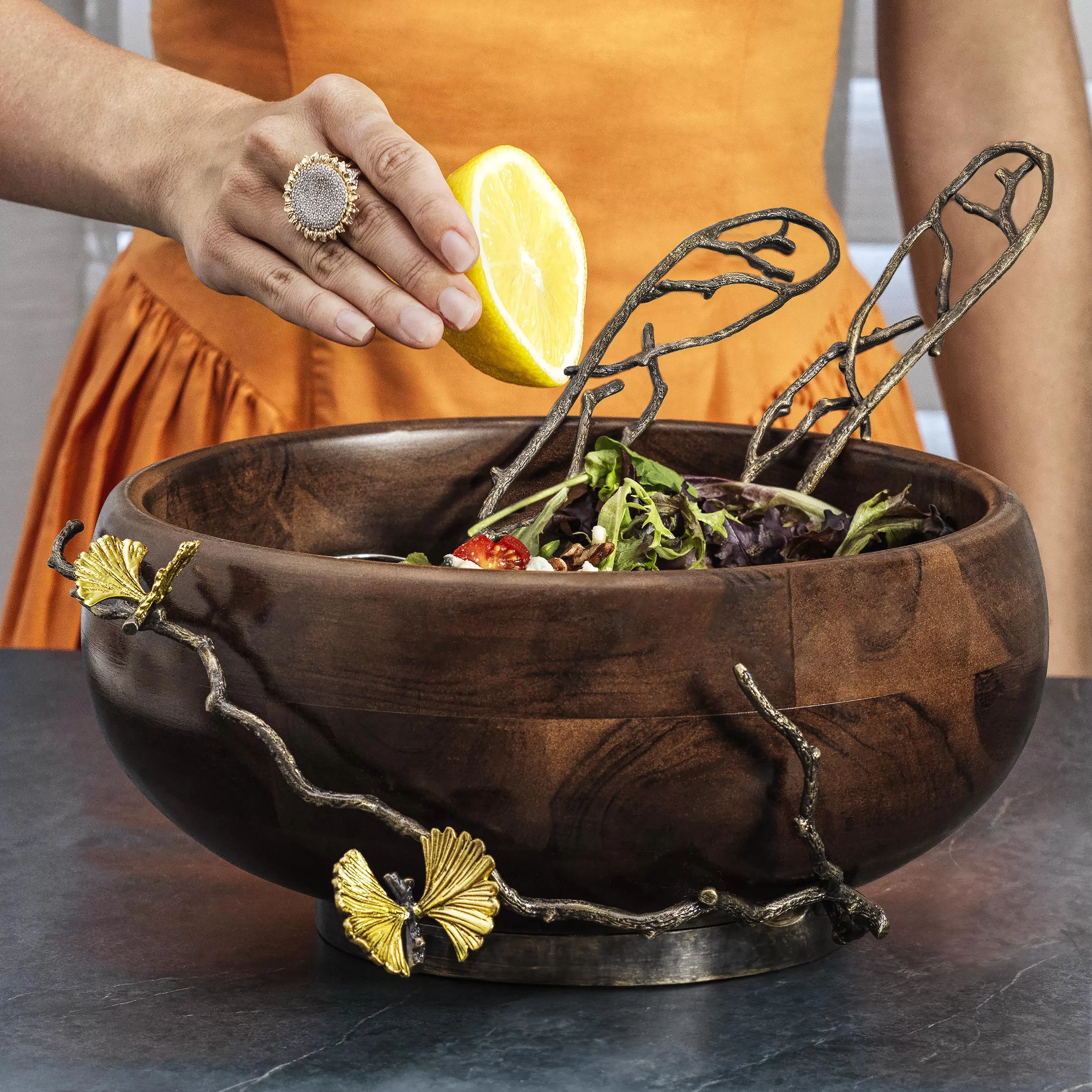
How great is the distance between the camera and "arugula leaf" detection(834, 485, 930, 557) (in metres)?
0.66

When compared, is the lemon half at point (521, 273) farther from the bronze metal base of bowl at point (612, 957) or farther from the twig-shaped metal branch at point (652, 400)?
the bronze metal base of bowl at point (612, 957)

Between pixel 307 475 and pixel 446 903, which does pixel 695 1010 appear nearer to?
pixel 446 903

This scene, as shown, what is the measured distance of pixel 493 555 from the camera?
2.13ft

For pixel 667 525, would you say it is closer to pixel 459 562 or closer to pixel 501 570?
pixel 459 562

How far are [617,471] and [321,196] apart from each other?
0.73 ft

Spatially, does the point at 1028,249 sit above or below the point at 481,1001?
above

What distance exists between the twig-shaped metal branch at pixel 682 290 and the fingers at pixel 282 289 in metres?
0.11

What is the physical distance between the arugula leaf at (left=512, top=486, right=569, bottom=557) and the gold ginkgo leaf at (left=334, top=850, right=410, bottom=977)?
0.27 metres

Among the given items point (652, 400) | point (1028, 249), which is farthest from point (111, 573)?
point (1028, 249)

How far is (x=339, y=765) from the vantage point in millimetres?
488

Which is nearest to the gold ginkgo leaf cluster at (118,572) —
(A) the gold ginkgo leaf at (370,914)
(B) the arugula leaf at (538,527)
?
(A) the gold ginkgo leaf at (370,914)

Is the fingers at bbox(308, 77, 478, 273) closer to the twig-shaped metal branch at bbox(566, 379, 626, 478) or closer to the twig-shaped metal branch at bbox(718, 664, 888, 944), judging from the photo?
the twig-shaped metal branch at bbox(566, 379, 626, 478)

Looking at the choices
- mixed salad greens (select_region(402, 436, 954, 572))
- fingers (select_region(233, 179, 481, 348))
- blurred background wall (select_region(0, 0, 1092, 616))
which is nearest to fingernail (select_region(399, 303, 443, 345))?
fingers (select_region(233, 179, 481, 348))

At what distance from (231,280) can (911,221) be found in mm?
774
